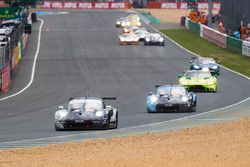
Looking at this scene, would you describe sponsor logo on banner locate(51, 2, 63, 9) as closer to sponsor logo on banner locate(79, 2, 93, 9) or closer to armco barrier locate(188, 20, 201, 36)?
sponsor logo on banner locate(79, 2, 93, 9)

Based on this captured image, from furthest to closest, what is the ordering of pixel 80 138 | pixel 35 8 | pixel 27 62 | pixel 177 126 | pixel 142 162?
pixel 35 8 → pixel 27 62 → pixel 177 126 → pixel 80 138 → pixel 142 162

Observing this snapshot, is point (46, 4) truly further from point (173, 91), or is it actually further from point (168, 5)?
point (173, 91)

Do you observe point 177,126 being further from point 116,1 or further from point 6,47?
point 116,1

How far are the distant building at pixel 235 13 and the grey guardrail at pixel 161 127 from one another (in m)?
48.9

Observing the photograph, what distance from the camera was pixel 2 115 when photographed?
127 feet

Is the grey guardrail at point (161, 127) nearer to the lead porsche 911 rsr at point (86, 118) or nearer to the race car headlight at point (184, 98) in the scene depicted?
the lead porsche 911 rsr at point (86, 118)

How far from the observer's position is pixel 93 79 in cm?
5516

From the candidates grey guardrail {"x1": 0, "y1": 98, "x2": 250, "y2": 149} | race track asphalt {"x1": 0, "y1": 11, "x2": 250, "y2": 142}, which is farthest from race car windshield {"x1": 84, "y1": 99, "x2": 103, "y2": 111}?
grey guardrail {"x1": 0, "y1": 98, "x2": 250, "y2": 149}

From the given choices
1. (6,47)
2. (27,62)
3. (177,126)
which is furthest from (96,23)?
(177,126)

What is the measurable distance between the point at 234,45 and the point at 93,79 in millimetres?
21879

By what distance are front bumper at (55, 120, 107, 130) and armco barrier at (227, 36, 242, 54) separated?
42352 mm

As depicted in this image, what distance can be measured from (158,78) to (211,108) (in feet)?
54.0

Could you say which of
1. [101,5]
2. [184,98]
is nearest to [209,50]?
[184,98]

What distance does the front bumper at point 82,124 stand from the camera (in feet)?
101
